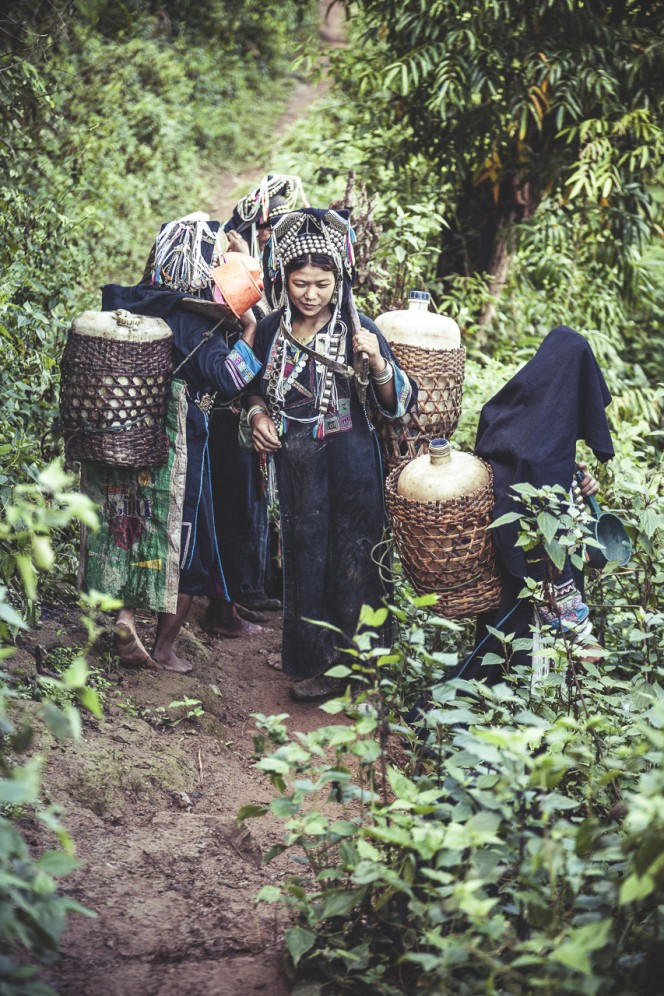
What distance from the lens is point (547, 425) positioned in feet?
11.6

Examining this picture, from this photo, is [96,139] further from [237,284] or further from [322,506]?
[322,506]

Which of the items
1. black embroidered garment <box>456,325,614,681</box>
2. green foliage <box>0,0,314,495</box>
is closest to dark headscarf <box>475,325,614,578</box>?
black embroidered garment <box>456,325,614,681</box>

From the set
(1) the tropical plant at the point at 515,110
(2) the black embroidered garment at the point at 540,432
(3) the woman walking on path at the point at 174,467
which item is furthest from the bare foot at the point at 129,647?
(1) the tropical plant at the point at 515,110

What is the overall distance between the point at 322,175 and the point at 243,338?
435 centimetres

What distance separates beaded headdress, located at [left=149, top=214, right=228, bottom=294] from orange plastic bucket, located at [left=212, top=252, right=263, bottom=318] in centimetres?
11

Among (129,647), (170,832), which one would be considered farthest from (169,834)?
(129,647)

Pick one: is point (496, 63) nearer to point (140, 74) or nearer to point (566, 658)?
point (566, 658)

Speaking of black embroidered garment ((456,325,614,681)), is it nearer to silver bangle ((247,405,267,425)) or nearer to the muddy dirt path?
silver bangle ((247,405,267,425))

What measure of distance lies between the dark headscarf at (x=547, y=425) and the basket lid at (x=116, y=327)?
139cm

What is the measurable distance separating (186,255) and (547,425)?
176cm

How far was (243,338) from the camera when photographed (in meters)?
4.32

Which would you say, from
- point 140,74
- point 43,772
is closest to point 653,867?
point 43,772

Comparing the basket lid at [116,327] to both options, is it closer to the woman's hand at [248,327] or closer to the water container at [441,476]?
the woman's hand at [248,327]

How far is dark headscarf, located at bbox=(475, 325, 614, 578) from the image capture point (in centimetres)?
350
